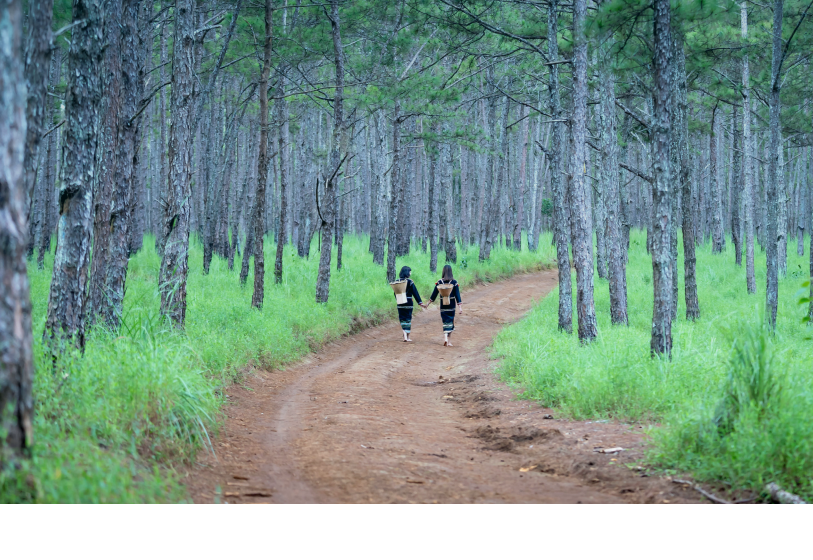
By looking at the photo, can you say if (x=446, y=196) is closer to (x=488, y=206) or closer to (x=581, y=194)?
(x=488, y=206)

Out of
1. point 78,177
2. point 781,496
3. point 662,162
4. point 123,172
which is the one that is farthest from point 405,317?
point 781,496

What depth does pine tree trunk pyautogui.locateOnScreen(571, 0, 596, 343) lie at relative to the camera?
10.8 m

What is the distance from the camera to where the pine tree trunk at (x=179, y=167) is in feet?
32.9

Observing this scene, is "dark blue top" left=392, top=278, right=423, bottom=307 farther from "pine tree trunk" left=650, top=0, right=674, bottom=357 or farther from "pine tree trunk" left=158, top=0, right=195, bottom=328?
"pine tree trunk" left=650, top=0, right=674, bottom=357

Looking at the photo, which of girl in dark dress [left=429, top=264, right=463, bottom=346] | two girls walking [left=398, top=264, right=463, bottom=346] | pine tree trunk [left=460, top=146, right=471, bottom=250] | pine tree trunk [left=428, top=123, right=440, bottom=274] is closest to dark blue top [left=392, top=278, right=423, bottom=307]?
two girls walking [left=398, top=264, right=463, bottom=346]

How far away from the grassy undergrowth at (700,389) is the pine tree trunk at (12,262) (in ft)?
16.6

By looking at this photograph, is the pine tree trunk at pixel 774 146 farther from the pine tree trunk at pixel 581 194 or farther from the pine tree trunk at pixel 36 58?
the pine tree trunk at pixel 36 58

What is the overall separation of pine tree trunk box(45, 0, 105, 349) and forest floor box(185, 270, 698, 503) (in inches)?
86.2

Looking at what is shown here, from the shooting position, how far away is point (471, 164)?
145ft

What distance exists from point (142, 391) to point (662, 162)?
7.00 meters

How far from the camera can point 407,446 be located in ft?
22.5
